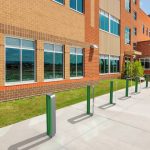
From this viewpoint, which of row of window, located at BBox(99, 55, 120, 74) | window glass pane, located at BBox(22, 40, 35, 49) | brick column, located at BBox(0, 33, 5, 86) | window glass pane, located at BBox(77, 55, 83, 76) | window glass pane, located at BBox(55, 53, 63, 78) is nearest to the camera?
brick column, located at BBox(0, 33, 5, 86)

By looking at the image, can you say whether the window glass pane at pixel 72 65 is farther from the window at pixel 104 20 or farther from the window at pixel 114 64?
the window at pixel 114 64

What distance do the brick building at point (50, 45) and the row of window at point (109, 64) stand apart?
0.36ft

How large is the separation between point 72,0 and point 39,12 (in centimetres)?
397

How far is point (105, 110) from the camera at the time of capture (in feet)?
28.6

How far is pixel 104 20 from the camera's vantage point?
21031 millimetres

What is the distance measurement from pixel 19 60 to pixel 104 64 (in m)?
12.5

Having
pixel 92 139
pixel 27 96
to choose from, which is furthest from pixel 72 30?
pixel 92 139

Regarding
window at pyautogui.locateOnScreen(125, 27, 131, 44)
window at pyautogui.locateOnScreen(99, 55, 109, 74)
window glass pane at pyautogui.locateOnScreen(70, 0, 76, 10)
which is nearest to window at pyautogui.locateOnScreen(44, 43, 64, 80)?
window glass pane at pyautogui.locateOnScreen(70, 0, 76, 10)

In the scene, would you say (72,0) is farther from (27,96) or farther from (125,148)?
(125,148)

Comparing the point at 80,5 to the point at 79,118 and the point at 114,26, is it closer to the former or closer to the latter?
the point at 114,26

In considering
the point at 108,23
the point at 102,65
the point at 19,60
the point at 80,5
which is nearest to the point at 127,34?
the point at 108,23

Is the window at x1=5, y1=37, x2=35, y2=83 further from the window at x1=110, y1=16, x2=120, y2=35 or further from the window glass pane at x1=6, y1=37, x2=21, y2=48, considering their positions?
the window at x1=110, y1=16, x2=120, y2=35

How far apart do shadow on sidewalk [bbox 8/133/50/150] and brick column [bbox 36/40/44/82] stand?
6414 mm

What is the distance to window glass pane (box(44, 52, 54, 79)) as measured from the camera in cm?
1245
